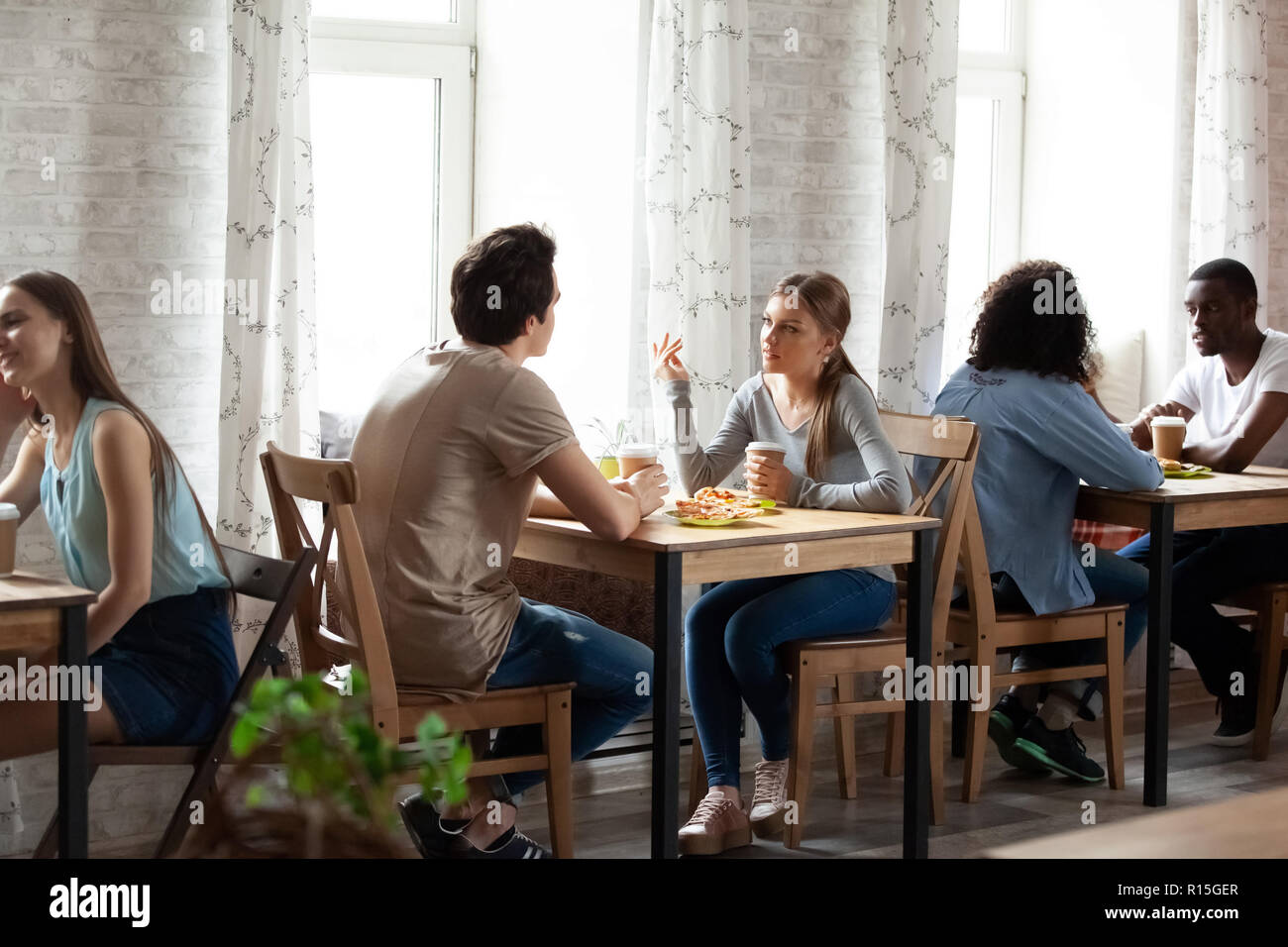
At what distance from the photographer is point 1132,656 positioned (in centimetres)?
448

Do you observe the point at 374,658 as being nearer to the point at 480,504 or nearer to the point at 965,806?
the point at 480,504

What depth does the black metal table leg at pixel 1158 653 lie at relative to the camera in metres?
3.33

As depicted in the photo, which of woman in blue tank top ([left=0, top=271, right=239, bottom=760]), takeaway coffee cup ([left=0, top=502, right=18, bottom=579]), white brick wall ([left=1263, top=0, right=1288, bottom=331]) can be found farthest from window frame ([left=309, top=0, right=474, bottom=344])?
white brick wall ([left=1263, top=0, right=1288, bottom=331])

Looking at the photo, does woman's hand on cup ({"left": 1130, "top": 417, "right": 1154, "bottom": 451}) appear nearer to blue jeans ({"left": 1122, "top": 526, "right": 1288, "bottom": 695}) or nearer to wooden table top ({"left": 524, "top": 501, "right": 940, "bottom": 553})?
blue jeans ({"left": 1122, "top": 526, "right": 1288, "bottom": 695})

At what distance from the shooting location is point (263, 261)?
3.07 metres

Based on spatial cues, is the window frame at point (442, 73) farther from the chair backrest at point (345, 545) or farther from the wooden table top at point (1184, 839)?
the wooden table top at point (1184, 839)

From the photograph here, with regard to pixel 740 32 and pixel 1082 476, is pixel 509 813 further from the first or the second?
pixel 740 32

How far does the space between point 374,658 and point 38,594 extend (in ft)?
1.73

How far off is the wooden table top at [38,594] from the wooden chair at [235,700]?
0.30m

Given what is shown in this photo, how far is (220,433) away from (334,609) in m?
0.51

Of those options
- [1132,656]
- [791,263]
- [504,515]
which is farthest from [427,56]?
[1132,656]

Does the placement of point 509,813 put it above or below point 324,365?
below

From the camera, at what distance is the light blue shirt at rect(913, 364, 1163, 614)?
11.0 feet

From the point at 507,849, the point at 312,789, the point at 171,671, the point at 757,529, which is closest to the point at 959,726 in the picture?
the point at 757,529
